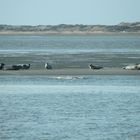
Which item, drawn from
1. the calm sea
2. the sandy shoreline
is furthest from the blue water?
the calm sea

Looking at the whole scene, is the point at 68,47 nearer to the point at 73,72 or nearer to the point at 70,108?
the point at 73,72

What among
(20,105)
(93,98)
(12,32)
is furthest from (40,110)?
(12,32)

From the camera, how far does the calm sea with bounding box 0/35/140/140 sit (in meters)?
21.8

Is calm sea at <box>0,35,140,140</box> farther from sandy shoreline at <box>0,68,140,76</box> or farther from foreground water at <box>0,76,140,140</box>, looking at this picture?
sandy shoreline at <box>0,68,140,76</box>

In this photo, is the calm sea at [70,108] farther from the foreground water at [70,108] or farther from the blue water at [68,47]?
the blue water at [68,47]

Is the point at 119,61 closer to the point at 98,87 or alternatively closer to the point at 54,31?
the point at 98,87

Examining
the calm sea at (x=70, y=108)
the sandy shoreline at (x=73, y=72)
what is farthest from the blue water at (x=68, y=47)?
the calm sea at (x=70, y=108)

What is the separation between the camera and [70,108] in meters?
26.0

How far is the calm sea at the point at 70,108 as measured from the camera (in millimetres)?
21750

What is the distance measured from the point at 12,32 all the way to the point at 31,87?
167 meters

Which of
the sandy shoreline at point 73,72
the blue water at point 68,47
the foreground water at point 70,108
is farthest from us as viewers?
the blue water at point 68,47

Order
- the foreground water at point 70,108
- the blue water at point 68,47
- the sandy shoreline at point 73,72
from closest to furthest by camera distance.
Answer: the foreground water at point 70,108
the sandy shoreline at point 73,72
the blue water at point 68,47

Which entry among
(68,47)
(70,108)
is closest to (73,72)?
(70,108)

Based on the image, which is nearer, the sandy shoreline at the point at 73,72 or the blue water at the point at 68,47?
the sandy shoreline at the point at 73,72
